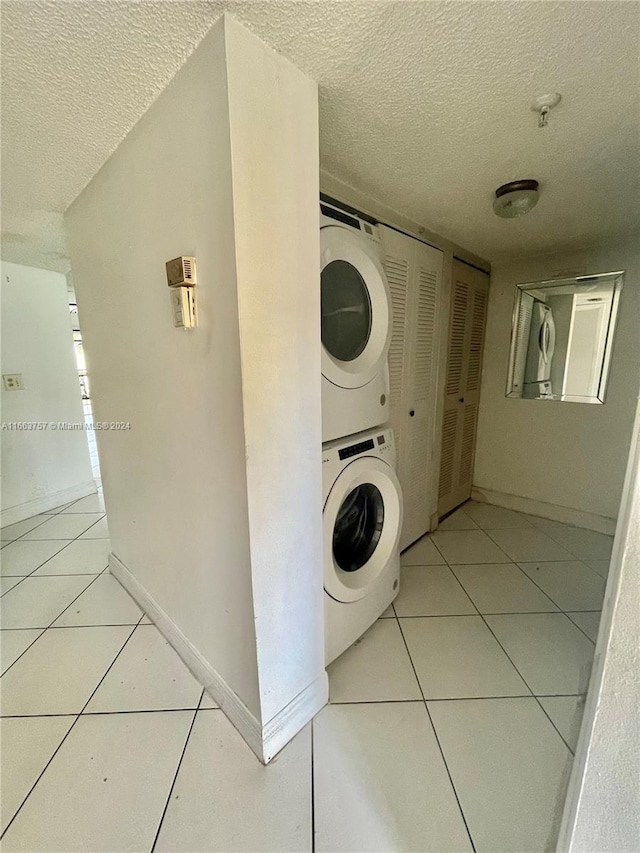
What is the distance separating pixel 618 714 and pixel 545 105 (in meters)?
1.38

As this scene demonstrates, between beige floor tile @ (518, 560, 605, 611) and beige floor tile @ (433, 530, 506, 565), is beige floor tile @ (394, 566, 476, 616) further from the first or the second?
beige floor tile @ (518, 560, 605, 611)

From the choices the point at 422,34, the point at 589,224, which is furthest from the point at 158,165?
the point at 589,224

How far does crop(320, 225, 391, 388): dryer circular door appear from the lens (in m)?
1.14

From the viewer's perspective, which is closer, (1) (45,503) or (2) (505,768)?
(2) (505,768)

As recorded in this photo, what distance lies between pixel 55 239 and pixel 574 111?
243cm

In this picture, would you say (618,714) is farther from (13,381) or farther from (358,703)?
(13,381)

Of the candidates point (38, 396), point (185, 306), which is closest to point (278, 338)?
point (185, 306)

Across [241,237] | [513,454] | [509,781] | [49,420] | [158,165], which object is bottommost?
[509,781]

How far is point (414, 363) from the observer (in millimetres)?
1770

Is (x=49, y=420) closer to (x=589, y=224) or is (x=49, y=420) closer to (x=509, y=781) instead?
(x=509, y=781)

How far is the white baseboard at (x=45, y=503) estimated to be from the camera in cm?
238

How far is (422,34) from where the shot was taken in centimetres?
70

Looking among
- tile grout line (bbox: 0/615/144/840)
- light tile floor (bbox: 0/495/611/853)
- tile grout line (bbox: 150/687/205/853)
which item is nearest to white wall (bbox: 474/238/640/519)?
light tile floor (bbox: 0/495/611/853)

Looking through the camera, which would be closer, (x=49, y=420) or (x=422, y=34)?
(x=422, y=34)
